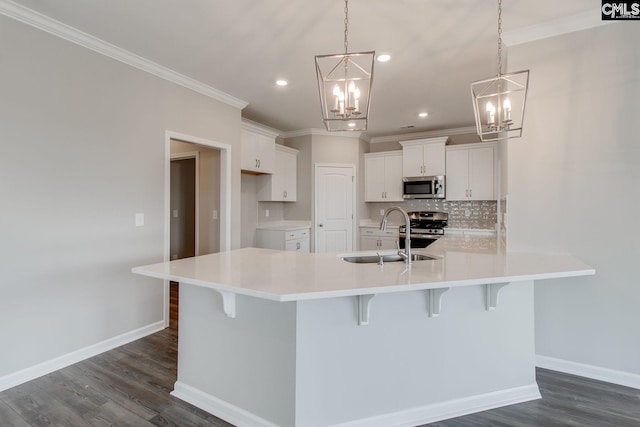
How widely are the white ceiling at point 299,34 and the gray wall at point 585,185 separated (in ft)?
1.05

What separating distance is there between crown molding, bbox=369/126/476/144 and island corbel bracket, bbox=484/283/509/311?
4.11 meters

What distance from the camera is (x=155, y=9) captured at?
2.20 m

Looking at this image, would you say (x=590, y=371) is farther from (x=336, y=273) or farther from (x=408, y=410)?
(x=336, y=273)

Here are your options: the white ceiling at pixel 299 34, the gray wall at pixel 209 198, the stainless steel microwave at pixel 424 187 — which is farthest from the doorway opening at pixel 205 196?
the stainless steel microwave at pixel 424 187

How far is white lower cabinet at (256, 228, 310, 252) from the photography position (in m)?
4.84

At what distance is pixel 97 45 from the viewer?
8.51ft

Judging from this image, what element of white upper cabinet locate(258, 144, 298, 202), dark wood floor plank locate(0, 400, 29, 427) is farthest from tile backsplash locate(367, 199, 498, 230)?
dark wood floor plank locate(0, 400, 29, 427)

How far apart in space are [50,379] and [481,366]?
2.99m

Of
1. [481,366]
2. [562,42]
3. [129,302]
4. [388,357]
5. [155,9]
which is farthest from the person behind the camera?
[129,302]

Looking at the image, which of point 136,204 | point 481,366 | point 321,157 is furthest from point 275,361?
point 321,157

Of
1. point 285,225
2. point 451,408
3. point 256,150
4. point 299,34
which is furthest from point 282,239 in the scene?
point 451,408

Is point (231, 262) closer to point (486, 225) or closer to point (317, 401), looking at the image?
point (317, 401)

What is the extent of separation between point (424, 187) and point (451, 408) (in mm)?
3840

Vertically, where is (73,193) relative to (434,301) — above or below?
above
